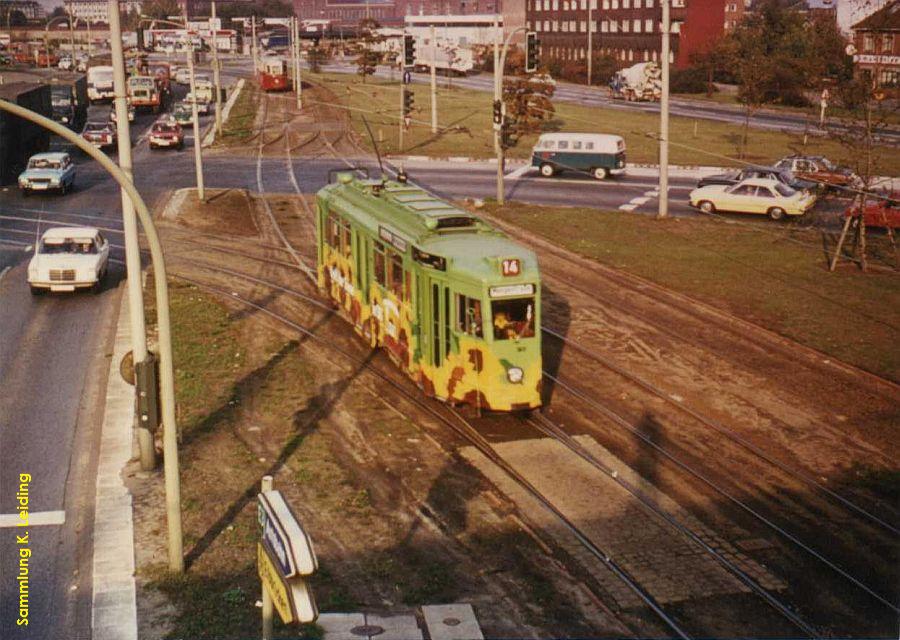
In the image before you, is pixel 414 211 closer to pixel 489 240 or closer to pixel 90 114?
pixel 489 240

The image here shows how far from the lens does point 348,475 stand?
16.6 metres

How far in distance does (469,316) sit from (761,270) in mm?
16397

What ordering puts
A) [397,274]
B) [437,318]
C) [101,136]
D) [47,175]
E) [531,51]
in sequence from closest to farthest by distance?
[437,318], [397,274], [531,51], [47,175], [101,136]

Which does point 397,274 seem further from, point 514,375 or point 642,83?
point 642,83

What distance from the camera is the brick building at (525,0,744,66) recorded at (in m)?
103

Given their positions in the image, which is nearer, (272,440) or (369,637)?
(369,637)

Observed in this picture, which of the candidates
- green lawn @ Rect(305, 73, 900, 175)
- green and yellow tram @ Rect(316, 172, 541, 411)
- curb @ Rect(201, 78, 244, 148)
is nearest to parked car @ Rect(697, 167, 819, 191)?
A: green lawn @ Rect(305, 73, 900, 175)

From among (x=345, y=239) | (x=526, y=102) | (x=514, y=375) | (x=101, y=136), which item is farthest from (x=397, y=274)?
(x=526, y=102)

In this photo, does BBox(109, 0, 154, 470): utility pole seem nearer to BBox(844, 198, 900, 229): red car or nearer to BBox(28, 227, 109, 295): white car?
BBox(28, 227, 109, 295): white car

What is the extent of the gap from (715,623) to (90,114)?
75.5 metres

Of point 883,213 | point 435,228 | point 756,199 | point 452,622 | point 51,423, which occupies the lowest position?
point 452,622

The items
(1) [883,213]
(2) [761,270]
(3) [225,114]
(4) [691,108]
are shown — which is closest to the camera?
(2) [761,270]

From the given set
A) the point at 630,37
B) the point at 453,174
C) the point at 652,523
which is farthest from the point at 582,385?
the point at 630,37

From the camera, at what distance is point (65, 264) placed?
27.5 m
